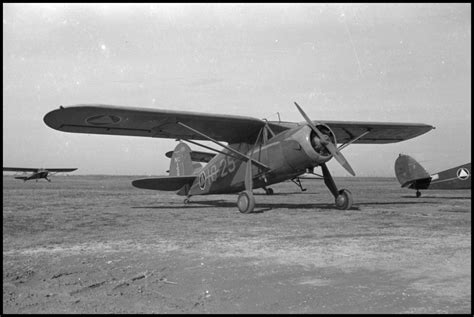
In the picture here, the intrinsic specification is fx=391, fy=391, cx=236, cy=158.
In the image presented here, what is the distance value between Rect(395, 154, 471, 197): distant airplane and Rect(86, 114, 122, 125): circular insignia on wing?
48.1 feet

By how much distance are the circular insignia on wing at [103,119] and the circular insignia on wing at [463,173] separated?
14942 mm

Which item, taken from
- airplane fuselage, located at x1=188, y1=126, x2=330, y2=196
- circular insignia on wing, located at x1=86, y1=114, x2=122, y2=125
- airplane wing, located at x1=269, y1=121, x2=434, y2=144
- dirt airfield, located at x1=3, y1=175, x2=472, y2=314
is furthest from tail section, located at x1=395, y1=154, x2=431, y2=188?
circular insignia on wing, located at x1=86, y1=114, x2=122, y2=125

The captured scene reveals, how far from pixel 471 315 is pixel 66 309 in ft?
9.51

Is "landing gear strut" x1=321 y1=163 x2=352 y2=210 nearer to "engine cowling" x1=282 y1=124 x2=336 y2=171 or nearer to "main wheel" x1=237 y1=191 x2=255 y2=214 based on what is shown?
"engine cowling" x1=282 y1=124 x2=336 y2=171

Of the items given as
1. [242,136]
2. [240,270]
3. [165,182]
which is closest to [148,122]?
[242,136]

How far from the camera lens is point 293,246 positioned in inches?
213

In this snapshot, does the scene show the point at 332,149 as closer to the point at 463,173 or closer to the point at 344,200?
the point at 344,200

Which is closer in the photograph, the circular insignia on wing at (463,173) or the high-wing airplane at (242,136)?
the high-wing airplane at (242,136)

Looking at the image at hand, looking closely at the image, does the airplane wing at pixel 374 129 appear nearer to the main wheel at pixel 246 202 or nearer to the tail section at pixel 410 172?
the main wheel at pixel 246 202

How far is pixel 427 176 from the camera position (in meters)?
18.9

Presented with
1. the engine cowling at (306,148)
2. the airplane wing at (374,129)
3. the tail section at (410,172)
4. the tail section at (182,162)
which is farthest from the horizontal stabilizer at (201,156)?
the engine cowling at (306,148)

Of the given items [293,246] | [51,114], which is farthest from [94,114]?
[293,246]

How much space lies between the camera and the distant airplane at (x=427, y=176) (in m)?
17.5

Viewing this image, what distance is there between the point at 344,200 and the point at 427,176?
9769 mm
